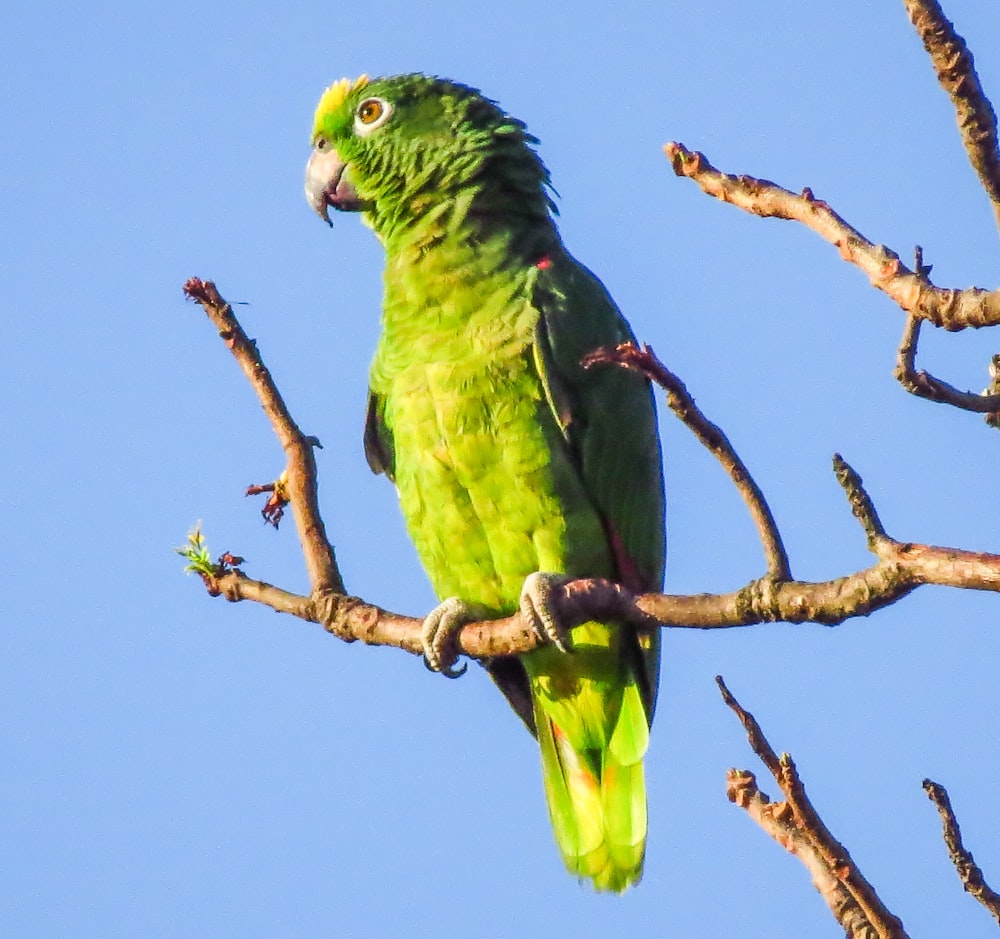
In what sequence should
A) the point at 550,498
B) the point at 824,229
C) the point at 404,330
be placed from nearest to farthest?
1. the point at 824,229
2. the point at 550,498
3. the point at 404,330

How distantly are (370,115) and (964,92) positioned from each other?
10.9 feet

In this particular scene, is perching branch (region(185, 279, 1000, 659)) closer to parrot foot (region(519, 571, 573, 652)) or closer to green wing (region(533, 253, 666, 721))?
parrot foot (region(519, 571, 573, 652))

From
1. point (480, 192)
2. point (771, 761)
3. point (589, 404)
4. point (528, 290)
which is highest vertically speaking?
point (480, 192)

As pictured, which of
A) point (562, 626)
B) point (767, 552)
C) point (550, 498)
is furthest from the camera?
point (550, 498)

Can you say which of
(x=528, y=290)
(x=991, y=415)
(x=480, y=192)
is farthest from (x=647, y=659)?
(x=991, y=415)

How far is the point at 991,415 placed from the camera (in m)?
2.55

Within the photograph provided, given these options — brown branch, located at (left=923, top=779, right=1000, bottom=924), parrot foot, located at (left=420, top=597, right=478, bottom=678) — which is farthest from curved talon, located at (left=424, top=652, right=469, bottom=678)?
brown branch, located at (left=923, top=779, right=1000, bottom=924)

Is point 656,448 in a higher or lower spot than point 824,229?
higher

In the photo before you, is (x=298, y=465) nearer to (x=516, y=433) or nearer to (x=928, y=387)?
(x=516, y=433)

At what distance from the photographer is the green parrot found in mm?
4363

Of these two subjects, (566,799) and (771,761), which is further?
(566,799)

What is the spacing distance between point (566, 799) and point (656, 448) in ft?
4.38

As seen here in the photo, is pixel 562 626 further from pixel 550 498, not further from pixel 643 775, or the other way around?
pixel 643 775

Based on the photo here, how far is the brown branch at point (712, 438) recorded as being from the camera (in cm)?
251
